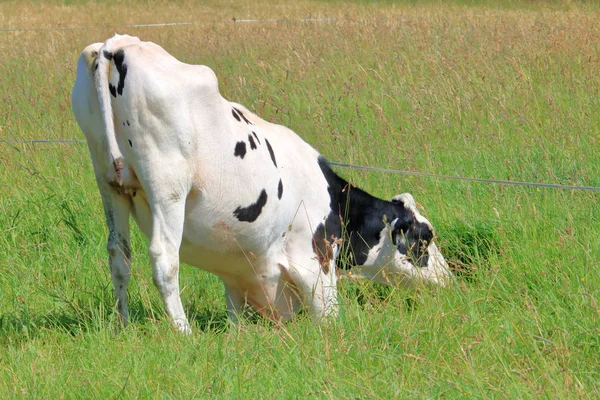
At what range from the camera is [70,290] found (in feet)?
15.1

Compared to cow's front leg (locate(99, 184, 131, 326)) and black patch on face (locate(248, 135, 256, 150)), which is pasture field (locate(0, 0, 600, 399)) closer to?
cow's front leg (locate(99, 184, 131, 326))

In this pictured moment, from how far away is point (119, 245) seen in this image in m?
4.00

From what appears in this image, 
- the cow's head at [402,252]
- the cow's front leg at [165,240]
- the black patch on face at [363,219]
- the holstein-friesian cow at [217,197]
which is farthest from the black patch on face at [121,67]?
the cow's head at [402,252]

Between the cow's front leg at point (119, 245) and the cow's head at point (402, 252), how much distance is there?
149 centimetres

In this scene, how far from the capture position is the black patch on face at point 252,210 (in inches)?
161

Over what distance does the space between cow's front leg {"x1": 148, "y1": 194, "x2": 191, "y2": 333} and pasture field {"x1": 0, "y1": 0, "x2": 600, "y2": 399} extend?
0.71 feet

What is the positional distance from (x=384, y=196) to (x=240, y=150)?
232 centimetres

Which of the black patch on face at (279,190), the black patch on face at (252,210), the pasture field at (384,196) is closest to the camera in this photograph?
the pasture field at (384,196)

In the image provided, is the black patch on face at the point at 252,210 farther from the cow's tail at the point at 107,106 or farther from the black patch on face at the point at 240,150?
the cow's tail at the point at 107,106

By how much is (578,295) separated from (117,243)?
2.26m

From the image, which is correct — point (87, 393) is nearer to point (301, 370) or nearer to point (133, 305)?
point (301, 370)

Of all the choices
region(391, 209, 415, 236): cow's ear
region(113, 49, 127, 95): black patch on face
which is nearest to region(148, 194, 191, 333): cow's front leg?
region(113, 49, 127, 95): black patch on face

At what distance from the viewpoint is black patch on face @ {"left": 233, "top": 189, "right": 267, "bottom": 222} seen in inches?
161

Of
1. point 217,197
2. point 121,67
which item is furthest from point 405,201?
point 121,67
